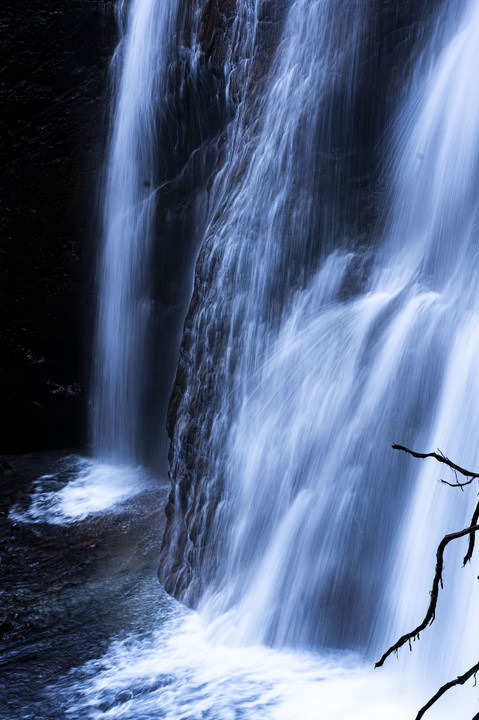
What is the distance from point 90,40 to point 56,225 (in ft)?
6.18

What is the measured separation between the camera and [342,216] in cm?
527

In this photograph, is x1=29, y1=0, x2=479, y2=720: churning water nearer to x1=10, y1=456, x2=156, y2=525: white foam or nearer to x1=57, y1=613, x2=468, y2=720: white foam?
x1=57, y1=613, x2=468, y2=720: white foam

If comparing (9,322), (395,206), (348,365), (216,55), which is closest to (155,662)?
(348,365)

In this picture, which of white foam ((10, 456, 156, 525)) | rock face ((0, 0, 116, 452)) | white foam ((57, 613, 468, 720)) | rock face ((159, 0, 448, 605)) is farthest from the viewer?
rock face ((0, 0, 116, 452))

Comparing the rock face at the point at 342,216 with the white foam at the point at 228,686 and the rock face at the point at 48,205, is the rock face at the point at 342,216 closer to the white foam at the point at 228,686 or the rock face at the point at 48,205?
the white foam at the point at 228,686

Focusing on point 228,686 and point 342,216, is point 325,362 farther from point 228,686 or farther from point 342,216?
point 228,686

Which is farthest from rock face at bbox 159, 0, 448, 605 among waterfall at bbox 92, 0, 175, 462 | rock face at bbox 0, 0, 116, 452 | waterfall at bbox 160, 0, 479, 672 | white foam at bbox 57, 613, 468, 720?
rock face at bbox 0, 0, 116, 452

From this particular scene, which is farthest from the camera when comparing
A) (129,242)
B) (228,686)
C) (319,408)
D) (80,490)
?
(129,242)

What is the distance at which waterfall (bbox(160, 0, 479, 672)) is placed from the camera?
4141 mm

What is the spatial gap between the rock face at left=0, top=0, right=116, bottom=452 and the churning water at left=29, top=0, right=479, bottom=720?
281 cm

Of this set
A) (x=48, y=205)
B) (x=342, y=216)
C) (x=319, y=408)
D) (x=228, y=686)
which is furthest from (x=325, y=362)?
(x=48, y=205)

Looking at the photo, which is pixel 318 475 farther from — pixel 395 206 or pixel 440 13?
pixel 440 13

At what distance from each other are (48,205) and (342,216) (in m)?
4.58

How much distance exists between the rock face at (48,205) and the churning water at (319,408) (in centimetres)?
281
